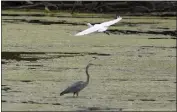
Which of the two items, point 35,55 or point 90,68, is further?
point 35,55

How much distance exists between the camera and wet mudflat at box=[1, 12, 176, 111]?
5.53 m

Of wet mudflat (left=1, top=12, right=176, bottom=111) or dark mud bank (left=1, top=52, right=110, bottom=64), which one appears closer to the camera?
wet mudflat (left=1, top=12, right=176, bottom=111)

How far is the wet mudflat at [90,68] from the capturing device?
5.53 metres

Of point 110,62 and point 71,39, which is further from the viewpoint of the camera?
point 71,39

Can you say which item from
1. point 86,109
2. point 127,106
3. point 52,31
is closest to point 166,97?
point 127,106

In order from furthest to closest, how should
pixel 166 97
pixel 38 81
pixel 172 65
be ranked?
pixel 172 65 < pixel 38 81 < pixel 166 97

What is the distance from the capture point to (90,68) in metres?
7.52

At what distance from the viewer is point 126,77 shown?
6.86 meters

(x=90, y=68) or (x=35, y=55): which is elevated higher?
(x=35, y=55)

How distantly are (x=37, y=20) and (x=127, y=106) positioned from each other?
8.80 metres

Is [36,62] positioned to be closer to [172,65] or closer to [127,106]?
[172,65]

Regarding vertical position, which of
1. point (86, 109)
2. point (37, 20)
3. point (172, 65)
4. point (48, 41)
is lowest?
point (86, 109)

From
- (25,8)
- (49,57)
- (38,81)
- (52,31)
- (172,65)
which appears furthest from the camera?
(25,8)

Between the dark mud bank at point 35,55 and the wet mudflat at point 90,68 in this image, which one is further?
the dark mud bank at point 35,55
